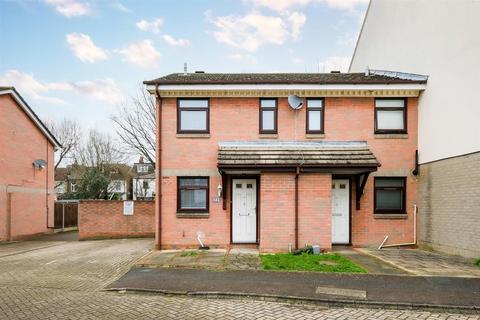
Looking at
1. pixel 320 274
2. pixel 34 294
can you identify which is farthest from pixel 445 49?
pixel 34 294

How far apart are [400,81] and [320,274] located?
753 cm

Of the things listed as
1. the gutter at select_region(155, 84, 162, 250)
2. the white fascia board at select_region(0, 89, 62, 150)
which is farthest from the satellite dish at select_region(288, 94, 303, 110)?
the white fascia board at select_region(0, 89, 62, 150)

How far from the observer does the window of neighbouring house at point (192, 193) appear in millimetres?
12375

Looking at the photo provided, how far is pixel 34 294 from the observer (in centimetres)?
720

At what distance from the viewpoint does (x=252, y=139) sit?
12531 millimetres

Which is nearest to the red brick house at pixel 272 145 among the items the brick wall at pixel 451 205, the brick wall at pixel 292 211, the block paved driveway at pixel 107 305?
the brick wall at pixel 451 205

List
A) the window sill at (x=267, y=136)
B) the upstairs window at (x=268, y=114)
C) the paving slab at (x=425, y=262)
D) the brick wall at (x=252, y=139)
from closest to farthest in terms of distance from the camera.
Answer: the paving slab at (x=425, y=262)
the brick wall at (x=252, y=139)
the window sill at (x=267, y=136)
the upstairs window at (x=268, y=114)

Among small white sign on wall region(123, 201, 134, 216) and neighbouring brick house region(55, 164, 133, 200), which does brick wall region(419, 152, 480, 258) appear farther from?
neighbouring brick house region(55, 164, 133, 200)

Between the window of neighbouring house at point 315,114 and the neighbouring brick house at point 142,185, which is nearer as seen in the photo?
the window of neighbouring house at point 315,114

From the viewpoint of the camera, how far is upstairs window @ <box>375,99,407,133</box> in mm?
12656

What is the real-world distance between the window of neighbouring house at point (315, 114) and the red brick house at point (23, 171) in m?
14.6

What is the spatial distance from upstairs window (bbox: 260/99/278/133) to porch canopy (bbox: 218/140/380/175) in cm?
58

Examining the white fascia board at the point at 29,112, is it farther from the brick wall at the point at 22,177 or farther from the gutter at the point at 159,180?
the gutter at the point at 159,180

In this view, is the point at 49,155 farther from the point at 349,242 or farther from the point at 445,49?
the point at 445,49
